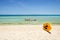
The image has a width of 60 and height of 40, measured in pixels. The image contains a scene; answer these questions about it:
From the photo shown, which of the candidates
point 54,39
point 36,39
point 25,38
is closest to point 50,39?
point 54,39

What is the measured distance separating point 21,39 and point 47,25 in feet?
7.50

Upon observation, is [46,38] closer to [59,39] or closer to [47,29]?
[59,39]

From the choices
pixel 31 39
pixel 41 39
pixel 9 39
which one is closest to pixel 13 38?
pixel 9 39

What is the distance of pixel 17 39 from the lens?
633 centimetres

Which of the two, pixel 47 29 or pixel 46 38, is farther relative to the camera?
pixel 47 29

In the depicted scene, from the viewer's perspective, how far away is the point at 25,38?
21.3 feet

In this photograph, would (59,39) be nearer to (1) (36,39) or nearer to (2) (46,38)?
(2) (46,38)

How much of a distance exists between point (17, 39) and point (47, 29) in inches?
98.0

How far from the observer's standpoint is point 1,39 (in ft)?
20.6

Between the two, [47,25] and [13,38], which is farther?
[47,25]

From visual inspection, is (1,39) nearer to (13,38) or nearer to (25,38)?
(13,38)

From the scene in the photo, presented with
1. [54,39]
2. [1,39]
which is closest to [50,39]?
[54,39]

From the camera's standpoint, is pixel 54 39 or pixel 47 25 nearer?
pixel 54 39

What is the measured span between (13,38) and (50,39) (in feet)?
5.36
